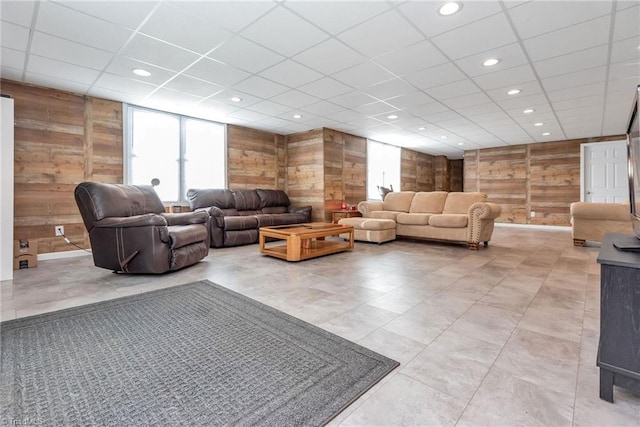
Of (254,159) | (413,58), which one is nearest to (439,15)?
(413,58)

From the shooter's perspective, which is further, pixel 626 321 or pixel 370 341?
pixel 370 341

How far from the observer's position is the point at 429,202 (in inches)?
228

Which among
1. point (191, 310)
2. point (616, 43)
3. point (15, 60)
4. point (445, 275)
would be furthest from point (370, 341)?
point (15, 60)

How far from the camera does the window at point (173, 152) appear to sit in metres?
4.88

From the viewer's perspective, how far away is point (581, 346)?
5.38ft

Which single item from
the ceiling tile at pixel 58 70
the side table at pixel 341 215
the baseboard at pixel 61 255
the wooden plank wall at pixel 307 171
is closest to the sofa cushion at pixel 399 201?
the side table at pixel 341 215

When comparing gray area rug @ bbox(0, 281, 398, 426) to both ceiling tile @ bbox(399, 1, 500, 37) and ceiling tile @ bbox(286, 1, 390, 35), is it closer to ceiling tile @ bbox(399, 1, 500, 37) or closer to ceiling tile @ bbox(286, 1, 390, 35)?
ceiling tile @ bbox(286, 1, 390, 35)

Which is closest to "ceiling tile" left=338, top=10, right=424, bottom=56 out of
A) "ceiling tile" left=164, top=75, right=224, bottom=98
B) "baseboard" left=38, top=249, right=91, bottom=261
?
"ceiling tile" left=164, top=75, right=224, bottom=98

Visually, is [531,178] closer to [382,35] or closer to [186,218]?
[382,35]

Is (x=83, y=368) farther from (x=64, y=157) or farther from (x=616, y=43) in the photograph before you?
(x=616, y=43)

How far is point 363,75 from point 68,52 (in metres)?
3.19

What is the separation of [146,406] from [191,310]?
1.07 m

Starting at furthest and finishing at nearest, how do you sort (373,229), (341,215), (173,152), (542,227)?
(542,227)
(341,215)
(173,152)
(373,229)

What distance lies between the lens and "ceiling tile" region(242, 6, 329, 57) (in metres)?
2.51
